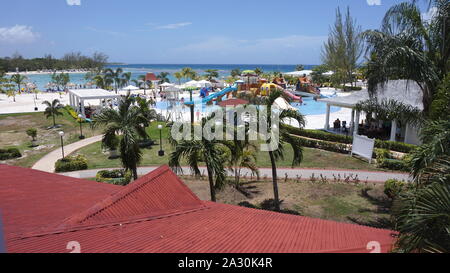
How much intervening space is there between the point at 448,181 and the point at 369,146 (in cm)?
1422

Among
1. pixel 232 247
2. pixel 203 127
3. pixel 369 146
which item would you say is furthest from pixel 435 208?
pixel 369 146

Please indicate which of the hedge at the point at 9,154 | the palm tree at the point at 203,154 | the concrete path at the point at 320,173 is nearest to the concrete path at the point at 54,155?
the hedge at the point at 9,154

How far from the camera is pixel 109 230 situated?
485cm

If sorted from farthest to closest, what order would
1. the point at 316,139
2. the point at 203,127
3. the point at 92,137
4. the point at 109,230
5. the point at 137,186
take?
the point at 92,137 → the point at 316,139 → the point at 203,127 → the point at 137,186 → the point at 109,230

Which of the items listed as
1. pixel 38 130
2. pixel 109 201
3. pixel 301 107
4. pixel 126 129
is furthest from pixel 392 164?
pixel 38 130

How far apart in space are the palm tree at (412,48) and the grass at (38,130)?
707 inches

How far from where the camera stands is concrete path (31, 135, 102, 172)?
17.5 metres

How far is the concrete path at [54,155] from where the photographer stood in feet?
57.3

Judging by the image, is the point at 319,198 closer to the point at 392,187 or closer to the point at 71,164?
the point at 392,187

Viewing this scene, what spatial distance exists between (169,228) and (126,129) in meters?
7.63

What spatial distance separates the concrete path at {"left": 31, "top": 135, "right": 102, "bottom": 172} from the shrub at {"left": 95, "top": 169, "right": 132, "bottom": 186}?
10.4 ft

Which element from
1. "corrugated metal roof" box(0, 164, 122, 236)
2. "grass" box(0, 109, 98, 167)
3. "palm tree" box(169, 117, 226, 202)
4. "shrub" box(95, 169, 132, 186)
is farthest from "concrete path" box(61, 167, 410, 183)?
"corrugated metal roof" box(0, 164, 122, 236)
